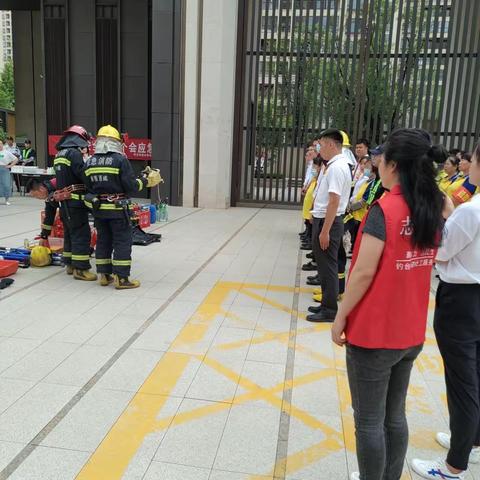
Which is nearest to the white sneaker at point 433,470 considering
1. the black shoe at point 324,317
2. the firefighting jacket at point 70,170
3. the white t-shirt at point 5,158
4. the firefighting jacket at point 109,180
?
the black shoe at point 324,317

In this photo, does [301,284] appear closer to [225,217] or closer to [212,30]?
[225,217]

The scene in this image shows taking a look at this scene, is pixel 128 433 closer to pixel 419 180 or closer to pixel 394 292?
pixel 394 292

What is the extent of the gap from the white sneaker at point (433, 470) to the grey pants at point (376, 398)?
19.5 inches

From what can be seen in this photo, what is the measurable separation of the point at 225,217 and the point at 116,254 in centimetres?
680

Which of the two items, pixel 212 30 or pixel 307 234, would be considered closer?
pixel 307 234

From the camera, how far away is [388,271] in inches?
75.5

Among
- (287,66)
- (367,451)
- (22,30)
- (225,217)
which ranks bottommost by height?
(225,217)

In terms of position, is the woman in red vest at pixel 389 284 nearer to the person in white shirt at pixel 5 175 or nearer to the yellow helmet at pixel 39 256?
the yellow helmet at pixel 39 256

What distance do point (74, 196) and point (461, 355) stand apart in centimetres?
489

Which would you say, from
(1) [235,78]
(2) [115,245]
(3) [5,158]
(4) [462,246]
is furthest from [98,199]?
(1) [235,78]

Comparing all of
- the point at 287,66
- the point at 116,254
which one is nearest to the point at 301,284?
the point at 116,254

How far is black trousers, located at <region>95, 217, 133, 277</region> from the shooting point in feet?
18.3

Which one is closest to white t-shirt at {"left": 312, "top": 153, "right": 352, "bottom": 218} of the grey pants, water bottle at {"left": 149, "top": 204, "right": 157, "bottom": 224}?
the grey pants

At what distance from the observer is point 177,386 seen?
3.38m
